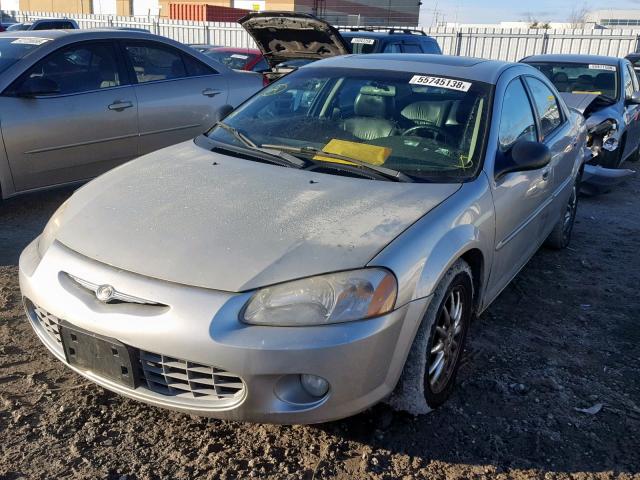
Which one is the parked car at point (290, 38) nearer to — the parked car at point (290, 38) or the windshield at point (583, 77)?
the parked car at point (290, 38)

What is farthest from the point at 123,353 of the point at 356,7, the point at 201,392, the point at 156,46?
the point at 356,7

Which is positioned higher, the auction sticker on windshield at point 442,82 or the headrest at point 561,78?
the auction sticker on windshield at point 442,82

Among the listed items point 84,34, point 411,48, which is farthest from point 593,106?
point 84,34

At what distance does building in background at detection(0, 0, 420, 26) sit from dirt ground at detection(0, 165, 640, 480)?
112 feet

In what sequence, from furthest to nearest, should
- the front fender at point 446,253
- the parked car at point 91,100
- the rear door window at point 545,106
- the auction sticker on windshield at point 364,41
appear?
the auction sticker on windshield at point 364,41 → the parked car at point 91,100 → the rear door window at point 545,106 → the front fender at point 446,253

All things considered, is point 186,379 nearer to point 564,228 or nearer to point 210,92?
point 564,228

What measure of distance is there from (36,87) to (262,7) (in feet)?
124

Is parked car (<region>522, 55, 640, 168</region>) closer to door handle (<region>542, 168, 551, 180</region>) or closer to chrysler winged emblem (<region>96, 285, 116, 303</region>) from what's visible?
door handle (<region>542, 168, 551, 180</region>)

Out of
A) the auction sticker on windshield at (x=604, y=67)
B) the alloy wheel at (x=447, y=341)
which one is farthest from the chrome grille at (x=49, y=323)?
the auction sticker on windshield at (x=604, y=67)

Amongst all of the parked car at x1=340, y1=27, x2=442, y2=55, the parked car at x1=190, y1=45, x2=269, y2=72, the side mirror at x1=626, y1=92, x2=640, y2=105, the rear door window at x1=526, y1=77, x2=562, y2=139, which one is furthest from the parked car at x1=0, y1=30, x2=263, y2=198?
the side mirror at x1=626, y1=92, x2=640, y2=105

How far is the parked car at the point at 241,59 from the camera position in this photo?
1113 cm

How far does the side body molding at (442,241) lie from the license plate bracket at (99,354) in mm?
982

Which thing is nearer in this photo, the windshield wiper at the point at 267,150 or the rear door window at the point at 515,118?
the windshield wiper at the point at 267,150

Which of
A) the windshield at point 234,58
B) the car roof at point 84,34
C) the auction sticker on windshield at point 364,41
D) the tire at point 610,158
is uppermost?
the car roof at point 84,34
